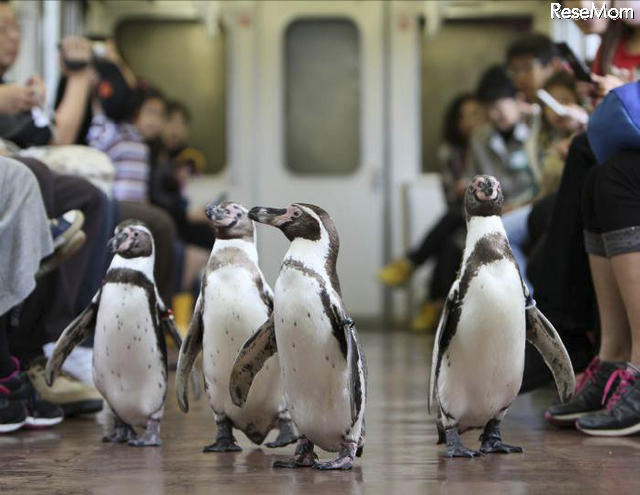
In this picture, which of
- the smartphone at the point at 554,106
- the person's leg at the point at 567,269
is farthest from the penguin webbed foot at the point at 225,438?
the smartphone at the point at 554,106

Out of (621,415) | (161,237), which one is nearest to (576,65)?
(621,415)

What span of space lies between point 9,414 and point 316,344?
3.98ft

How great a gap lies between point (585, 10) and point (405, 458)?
1849mm

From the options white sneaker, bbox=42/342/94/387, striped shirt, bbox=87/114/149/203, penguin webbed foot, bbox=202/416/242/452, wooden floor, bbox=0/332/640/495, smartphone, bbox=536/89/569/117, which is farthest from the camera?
striped shirt, bbox=87/114/149/203

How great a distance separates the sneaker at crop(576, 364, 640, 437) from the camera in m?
3.33

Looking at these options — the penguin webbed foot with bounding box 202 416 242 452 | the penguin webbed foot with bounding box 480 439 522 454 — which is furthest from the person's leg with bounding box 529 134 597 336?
the penguin webbed foot with bounding box 202 416 242 452

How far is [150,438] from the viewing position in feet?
10.7

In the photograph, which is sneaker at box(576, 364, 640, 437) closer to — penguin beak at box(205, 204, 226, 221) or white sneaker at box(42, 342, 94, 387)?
penguin beak at box(205, 204, 226, 221)

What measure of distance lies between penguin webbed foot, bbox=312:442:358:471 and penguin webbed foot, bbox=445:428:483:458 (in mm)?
283

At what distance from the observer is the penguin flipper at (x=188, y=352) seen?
10.3 ft

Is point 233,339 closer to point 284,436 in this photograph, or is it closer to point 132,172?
point 284,436

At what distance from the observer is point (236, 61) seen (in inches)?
371

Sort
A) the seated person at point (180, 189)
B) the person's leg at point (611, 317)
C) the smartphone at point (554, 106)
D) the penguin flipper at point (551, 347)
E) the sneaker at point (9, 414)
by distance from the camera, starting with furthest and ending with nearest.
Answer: the seated person at point (180, 189), the smartphone at point (554, 106), the person's leg at point (611, 317), the sneaker at point (9, 414), the penguin flipper at point (551, 347)

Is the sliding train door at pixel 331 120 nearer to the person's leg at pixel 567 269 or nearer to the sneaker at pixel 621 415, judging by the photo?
the person's leg at pixel 567 269
